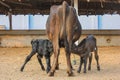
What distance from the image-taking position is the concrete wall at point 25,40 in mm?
20109

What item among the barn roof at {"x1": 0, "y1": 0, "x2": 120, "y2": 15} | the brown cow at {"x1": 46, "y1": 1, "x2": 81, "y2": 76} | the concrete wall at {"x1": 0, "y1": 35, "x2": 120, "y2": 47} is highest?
the barn roof at {"x1": 0, "y1": 0, "x2": 120, "y2": 15}

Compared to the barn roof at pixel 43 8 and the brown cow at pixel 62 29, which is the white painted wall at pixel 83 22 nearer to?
the barn roof at pixel 43 8

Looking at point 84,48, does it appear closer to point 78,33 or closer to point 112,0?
point 78,33

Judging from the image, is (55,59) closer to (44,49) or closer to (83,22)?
(44,49)

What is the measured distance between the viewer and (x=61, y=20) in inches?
382

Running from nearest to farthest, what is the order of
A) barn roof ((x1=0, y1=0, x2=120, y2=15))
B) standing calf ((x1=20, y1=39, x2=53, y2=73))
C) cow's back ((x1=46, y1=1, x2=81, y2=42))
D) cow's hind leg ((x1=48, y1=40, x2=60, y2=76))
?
cow's hind leg ((x1=48, y1=40, x2=60, y2=76))
cow's back ((x1=46, y1=1, x2=81, y2=42))
standing calf ((x1=20, y1=39, x2=53, y2=73))
barn roof ((x1=0, y1=0, x2=120, y2=15))

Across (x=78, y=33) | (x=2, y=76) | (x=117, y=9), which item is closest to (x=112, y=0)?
(x=117, y=9)

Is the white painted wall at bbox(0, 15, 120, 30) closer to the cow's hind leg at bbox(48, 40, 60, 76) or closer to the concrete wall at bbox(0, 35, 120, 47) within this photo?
the concrete wall at bbox(0, 35, 120, 47)

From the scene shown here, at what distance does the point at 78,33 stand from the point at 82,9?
9.83m

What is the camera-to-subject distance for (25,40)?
20359mm

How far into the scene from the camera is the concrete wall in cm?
2011

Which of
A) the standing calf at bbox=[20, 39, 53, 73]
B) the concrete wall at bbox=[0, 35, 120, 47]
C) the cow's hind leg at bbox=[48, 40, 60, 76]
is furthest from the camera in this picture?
the concrete wall at bbox=[0, 35, 120, 47]

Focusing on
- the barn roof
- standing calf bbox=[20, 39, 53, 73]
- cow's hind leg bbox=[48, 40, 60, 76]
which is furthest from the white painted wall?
cow's hind leg bbox=[48, 40, 60, 76]

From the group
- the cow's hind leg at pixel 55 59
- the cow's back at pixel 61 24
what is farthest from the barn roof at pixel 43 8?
the cow's hind leg at pixel 55 59
